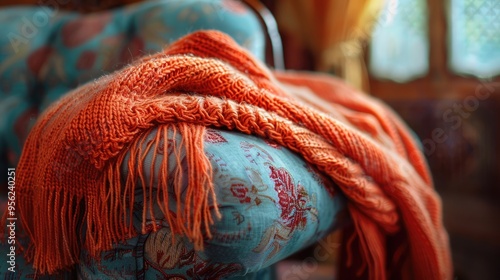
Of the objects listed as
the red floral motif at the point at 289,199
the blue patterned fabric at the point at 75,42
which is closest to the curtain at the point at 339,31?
the blue patterned fabric at the point at 75,42

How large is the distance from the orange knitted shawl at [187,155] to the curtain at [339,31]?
91 centimetres

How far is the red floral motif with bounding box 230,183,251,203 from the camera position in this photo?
0.57 m

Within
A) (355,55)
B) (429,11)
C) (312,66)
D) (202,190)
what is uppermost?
(202,190)

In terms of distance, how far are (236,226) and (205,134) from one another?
123 millimetres

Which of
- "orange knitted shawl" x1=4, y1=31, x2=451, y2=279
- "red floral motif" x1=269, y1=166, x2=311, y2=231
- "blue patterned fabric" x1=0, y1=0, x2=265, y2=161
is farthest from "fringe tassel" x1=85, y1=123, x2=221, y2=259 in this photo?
"blue patterned fabric" x1=0, y1=0, x2=265, y2=161

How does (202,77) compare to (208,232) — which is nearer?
(208,232)

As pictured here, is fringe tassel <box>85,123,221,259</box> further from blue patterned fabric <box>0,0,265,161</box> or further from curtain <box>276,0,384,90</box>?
curtain <box>276,0,384,90</box>

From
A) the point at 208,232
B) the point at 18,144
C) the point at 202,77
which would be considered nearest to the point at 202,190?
the point at 208,232

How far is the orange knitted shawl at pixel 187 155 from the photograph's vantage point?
0.60 metres

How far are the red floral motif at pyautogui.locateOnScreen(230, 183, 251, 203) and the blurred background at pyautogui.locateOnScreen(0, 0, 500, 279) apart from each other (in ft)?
3.92

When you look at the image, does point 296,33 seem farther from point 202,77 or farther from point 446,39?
point 202,77

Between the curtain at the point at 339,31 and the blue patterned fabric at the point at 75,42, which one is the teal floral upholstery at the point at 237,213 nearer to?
the blue patterned fabric at the point at 75,42

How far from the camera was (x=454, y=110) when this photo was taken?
1.73 meters

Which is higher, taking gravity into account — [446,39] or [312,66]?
[446,39]
